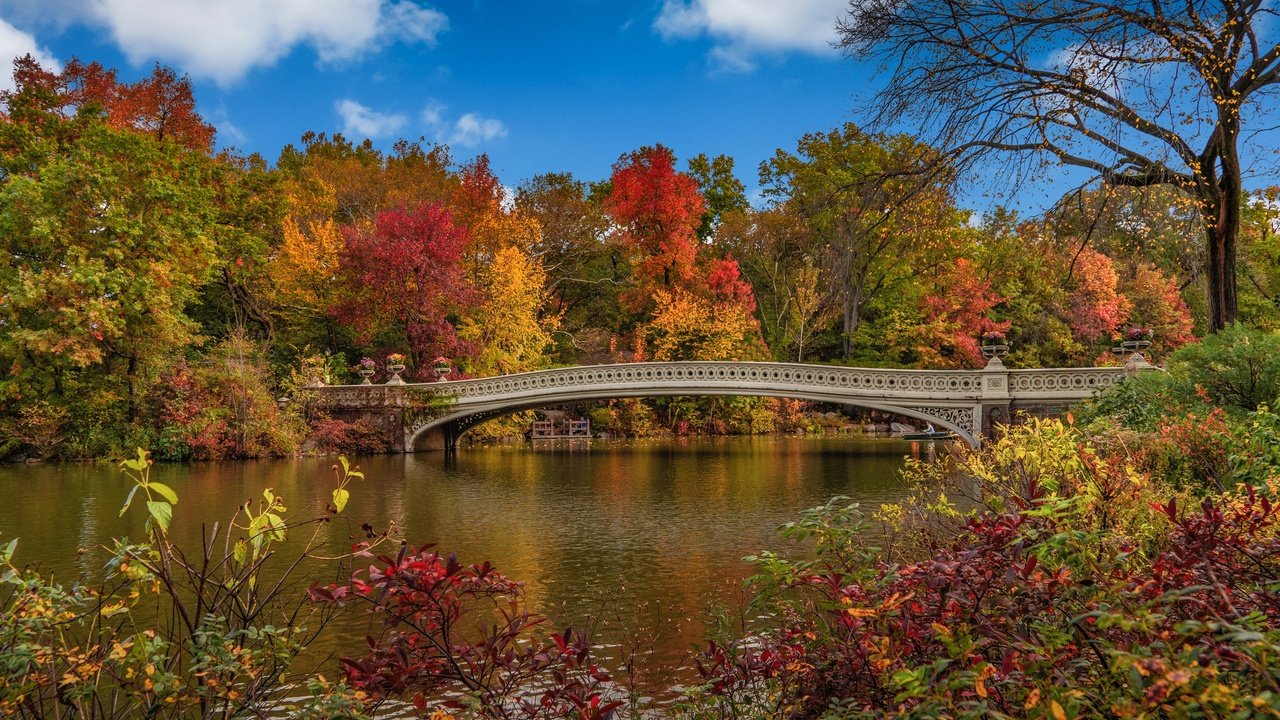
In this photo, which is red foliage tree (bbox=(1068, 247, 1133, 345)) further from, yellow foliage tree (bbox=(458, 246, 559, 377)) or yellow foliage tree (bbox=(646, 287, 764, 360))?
yellow foliage tree (bbox=(458, 246, 559, 377))

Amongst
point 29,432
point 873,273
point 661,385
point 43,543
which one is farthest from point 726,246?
point 43,543

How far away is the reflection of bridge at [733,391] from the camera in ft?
63.9

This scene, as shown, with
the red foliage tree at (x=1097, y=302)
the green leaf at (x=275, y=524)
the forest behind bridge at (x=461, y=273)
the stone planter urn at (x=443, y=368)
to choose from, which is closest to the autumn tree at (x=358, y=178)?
the forest behind bridge at (x=461, y=273)

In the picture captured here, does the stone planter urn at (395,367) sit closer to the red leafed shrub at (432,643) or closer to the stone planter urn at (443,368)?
the stone planter urn at (443,368)

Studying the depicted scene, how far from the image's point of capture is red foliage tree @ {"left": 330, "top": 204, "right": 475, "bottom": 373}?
26234 millimetres

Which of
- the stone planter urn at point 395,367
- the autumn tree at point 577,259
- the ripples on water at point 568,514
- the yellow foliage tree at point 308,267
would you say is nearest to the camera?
the ripples on water at point 568,514

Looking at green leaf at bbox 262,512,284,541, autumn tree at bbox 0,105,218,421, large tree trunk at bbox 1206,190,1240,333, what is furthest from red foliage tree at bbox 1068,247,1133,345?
green leaf at bbox 262,512,284,541

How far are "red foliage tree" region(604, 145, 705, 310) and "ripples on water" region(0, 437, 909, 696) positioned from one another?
10.1 metres

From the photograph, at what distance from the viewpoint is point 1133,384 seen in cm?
1037

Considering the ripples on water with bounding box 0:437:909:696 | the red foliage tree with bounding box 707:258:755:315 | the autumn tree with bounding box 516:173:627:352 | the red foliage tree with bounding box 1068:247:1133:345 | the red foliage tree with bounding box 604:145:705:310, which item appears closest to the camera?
the ripples on water with bounding box 0:437:909:696

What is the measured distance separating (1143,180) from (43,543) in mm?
13403

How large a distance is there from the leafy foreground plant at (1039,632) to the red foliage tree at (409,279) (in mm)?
23961

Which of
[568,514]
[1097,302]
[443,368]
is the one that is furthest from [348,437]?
[1097,302]

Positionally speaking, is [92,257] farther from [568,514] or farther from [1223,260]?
[1223,260]
